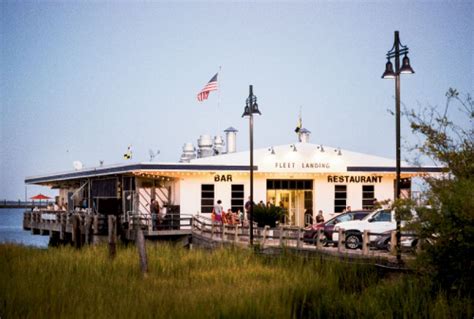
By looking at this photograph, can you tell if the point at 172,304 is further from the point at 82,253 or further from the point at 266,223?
the point at 266,223

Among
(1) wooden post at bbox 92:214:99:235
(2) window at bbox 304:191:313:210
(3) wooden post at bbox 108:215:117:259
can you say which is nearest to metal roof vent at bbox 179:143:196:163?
(2) window at bbox 304:191:313:210

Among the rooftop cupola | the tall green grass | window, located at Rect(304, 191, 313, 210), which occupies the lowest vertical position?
the tall green grass

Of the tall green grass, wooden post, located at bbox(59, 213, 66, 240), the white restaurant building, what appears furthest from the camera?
wooden post, located at bbox(59, 213, 66, 240)

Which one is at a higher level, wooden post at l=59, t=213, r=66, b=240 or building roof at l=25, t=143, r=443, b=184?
building roof at l=25, t=143, r=443, b=184

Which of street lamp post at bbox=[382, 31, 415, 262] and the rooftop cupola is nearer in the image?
street lamp post at bbox=[382, 31, 415, 262]

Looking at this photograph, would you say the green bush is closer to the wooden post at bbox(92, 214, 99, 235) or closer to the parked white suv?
the wooden post at bbox(92, 214, 99, 235)

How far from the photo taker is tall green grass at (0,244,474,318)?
45.8 ft

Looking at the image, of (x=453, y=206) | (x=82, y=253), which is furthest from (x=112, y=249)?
(x=453, y=206)

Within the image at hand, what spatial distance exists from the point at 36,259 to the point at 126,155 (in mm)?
29201

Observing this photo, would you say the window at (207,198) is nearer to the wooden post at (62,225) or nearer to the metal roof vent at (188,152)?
the metal roof vent at (188,152)

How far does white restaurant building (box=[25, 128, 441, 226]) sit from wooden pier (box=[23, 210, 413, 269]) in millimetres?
1792

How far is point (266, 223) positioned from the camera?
3562 cm

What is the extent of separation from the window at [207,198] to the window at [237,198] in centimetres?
117

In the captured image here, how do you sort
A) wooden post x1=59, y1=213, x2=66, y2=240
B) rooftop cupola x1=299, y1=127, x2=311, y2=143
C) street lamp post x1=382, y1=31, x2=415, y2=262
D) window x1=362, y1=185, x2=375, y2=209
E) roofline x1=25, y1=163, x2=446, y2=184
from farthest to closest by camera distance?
rooftop cupola x1=299, y1=127, x2=311, y2=143 < wooden post x1=59, y1=213, x2=66, y2=240 < window x1=362, y1=185, x2=375, y2=209 < roofline x1=25, y1=163, x2=446, y2=184 < street lamp post x1=382, y1=31, x2=415, y2=262
